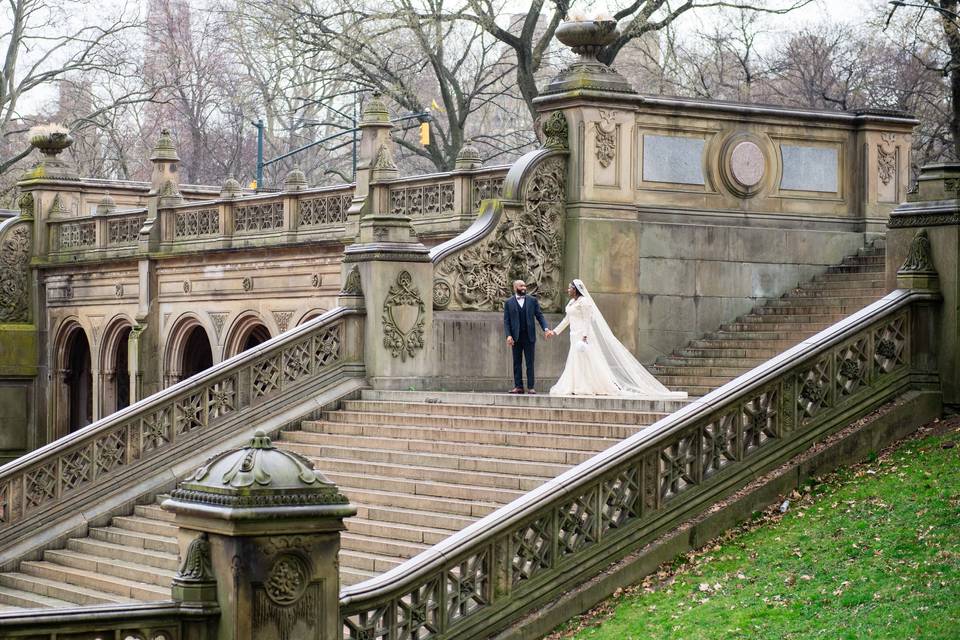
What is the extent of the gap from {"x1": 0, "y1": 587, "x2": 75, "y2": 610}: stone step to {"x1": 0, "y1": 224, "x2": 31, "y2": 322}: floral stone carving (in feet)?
76.1

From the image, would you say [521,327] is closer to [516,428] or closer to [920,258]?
[516,428]

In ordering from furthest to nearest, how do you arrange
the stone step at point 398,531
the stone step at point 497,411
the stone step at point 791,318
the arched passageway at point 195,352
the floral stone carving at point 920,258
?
the arched passageway at point 195,352, the stone step at point 791,318, the stone step at point 497,411, the floral stone carving at point 920,258, the stone step at point 398,531

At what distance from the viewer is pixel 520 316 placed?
2153 cm

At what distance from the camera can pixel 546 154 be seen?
2316 cm

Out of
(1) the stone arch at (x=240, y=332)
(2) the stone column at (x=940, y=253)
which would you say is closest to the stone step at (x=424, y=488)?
(2) the stone column at (x=940, y=253)

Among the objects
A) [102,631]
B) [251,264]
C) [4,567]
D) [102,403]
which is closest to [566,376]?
[4,567]

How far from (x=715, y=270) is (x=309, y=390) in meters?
6.30

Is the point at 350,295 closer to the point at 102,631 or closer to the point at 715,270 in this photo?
the point at 715,270

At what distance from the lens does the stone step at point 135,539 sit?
18.4 meters

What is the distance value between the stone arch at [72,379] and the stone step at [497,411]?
71.1ft

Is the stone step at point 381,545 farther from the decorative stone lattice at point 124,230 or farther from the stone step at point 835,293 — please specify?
the decorative stone lattice at point 124,230

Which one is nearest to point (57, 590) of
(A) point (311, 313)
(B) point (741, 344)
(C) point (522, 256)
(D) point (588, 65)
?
(C) point (522, 256)

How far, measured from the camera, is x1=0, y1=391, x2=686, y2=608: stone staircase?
1636cm

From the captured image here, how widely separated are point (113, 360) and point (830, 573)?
3014 cm
